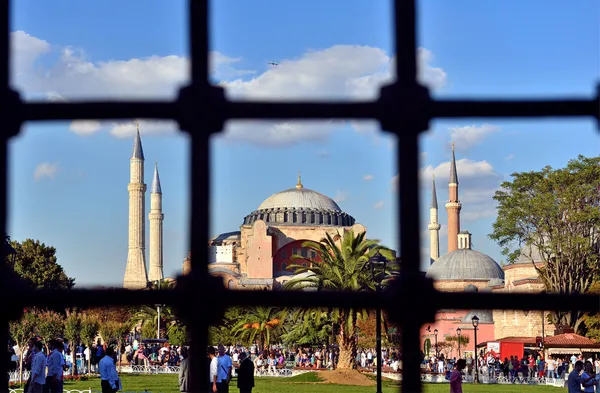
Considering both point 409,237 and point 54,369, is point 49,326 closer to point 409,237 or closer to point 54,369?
point 54,369

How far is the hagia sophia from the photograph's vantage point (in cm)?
6028

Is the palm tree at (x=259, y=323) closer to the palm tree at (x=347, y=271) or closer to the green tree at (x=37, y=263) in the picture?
the green tree at (x=37, y=263)

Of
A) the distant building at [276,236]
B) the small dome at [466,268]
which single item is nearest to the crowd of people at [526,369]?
the small dome at [466,268]

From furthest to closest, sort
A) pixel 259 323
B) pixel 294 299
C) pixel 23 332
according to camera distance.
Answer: pixel 259 323 → pixel 23 332 → pixel 294 299

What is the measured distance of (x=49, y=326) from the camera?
29016 millimetres

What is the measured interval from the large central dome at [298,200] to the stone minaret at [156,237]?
848cm

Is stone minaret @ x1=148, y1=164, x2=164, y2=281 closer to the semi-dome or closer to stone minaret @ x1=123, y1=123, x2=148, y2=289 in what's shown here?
stone minaret @ x1=123, y1=123, x2=148, y2=289

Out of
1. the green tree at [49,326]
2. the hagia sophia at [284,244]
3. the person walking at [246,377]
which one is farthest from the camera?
the hagia sophia at [284,244]

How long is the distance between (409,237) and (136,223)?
7486 centimetres

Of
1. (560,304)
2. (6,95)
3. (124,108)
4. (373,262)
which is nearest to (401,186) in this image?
(560,304)

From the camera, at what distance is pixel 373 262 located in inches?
809

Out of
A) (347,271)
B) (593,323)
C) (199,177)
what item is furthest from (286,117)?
(593,323)

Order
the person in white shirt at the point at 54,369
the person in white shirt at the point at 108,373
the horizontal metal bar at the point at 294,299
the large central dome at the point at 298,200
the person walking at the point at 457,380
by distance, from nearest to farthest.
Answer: the horizontal metal bar at the point at 294,299 → the person walking at the point at 457,380 → the person in white shirt at the point at 54,369 → the person in white shirt at the point at 108,373 → the large central dome at the point at 298,200

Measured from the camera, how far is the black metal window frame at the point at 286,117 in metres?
1.92
